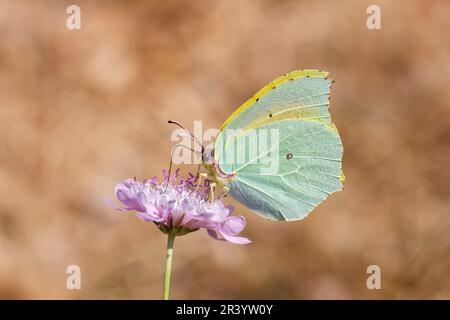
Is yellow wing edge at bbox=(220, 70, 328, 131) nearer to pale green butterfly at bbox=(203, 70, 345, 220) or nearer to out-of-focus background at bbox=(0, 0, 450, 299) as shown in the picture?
pale green butterfly at bbox=(203, 70, 345, 220)

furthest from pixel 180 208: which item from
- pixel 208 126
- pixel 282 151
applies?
pixel 208 126

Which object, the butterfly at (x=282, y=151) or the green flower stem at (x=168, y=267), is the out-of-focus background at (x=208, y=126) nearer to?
the butterfly at (x=282, y=151)

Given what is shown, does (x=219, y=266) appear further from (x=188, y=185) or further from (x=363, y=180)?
(x=188, y=185)

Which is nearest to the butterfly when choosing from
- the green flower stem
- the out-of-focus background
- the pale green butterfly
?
the pale green butterfly

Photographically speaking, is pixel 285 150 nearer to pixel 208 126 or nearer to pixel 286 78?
pixel 286 78

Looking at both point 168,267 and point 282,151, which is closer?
point 168,267

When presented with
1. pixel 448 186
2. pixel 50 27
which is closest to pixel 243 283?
pixel 448 186

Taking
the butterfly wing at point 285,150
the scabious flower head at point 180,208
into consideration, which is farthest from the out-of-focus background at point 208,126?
the scabious flower head at point 180,208
